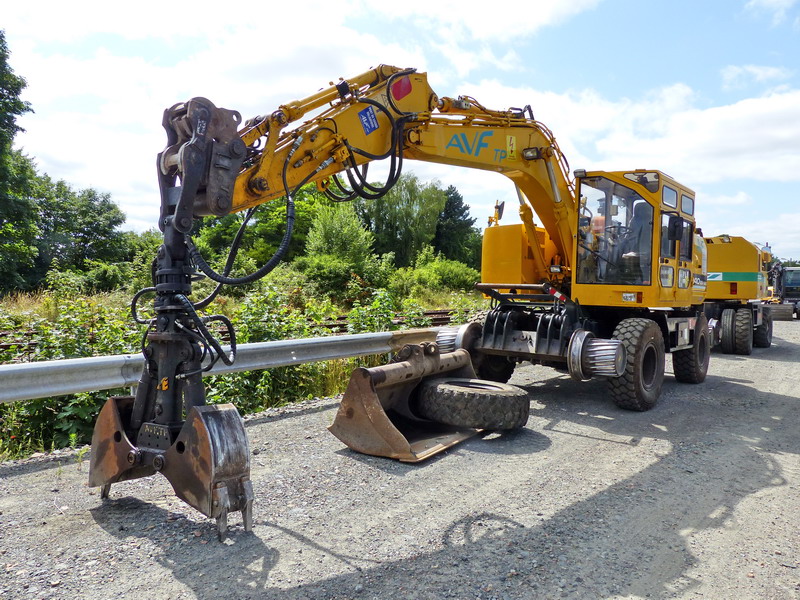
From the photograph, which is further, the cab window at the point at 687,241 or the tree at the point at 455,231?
the tree at the point at 455,231

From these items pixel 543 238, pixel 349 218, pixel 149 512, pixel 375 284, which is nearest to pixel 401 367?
pixel 149 512

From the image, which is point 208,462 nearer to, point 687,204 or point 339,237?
point 687,204

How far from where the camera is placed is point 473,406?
5.75 meters

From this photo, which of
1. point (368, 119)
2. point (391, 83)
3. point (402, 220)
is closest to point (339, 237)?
point (402, 220)

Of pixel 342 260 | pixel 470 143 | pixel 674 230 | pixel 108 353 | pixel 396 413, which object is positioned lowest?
pixel 396 413

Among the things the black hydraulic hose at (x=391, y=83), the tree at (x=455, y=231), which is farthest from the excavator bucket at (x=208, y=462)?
the tree at (x=455, y=231)

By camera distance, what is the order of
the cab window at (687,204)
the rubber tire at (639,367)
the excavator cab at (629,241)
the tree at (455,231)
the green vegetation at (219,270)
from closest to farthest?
the green vegetation at (219,270) < the rubber tire at (639,367) < the excavator cab at (629,241) < the cab window at (687,204) < the tree at (455,231)

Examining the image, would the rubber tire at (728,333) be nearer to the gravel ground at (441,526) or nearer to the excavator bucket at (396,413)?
the gravel ground at (441,526)

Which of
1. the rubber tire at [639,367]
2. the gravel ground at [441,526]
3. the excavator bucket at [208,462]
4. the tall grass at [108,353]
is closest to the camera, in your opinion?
the gravel ground at [441,526]

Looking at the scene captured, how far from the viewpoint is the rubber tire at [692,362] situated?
373 inches

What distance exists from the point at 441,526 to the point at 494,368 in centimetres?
506

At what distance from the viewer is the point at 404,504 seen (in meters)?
4.14

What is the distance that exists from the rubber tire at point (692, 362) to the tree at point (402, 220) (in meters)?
41.0

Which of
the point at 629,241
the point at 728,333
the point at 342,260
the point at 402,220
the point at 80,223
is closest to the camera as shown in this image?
the point at 629,241
